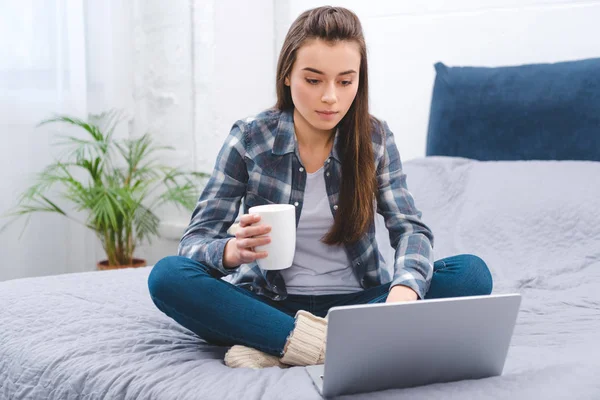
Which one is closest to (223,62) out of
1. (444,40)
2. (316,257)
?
(444,40)

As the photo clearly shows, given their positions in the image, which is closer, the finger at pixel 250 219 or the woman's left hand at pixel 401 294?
the finger at pixel 250 219

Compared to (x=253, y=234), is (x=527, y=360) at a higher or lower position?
lower

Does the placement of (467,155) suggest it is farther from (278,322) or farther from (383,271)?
(278,322)

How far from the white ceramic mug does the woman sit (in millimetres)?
124

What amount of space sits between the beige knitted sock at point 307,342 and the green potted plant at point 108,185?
139 centimetres

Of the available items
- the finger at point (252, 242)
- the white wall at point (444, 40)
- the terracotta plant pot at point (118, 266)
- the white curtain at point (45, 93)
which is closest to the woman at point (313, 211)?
the finger at point (252, 242)

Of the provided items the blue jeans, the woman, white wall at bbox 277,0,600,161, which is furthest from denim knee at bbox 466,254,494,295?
white wall at bbox 277,0,600,161

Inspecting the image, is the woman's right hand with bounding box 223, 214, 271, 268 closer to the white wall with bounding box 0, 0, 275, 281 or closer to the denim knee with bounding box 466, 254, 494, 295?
the denim knee with bounding box 466, 254, 494, 295

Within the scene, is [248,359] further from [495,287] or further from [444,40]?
[444,40]

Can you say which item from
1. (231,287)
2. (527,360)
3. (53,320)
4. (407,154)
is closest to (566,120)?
(407,154)

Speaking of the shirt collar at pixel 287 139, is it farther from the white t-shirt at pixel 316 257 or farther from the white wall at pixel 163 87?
the white wall at pixel 163 87

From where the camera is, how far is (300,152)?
1.53 meters

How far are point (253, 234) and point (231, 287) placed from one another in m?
0.19

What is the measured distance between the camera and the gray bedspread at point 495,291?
1.14m
